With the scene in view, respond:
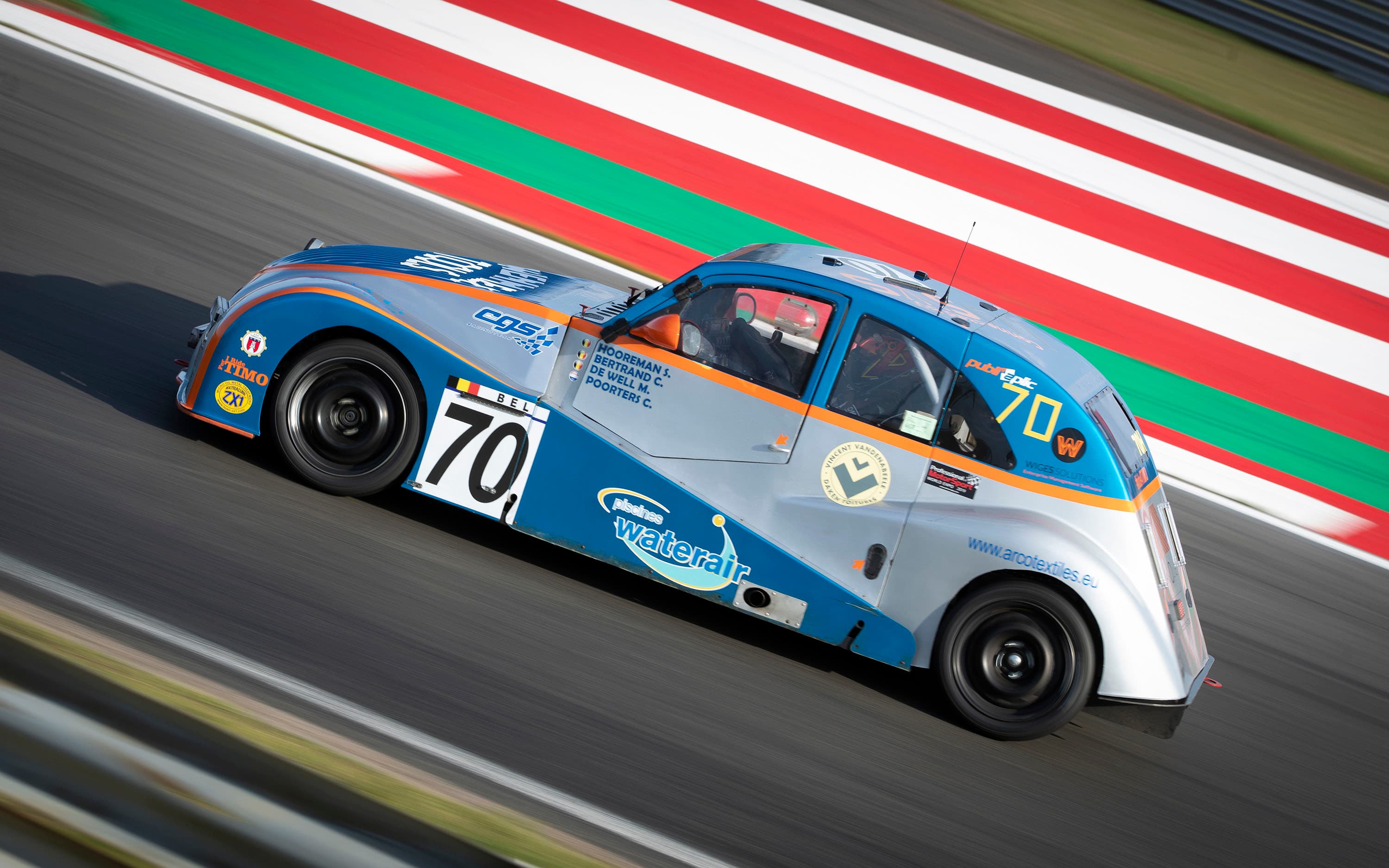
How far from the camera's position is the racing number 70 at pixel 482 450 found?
190 inches

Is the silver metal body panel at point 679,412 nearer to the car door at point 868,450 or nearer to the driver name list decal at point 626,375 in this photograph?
the driver name list decal at point 626,375

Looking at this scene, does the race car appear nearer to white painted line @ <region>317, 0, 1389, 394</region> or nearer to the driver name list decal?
the driver name list decal

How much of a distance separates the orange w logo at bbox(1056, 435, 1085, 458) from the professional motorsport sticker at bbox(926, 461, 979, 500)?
34 centimetres

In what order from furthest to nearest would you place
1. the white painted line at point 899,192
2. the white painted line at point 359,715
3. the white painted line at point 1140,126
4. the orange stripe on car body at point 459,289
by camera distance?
the white painted line at point 1140,126 < the white painted line at point 899,192 < the orange stripe on car body at point 459,289 < the white painted line at point 359,715

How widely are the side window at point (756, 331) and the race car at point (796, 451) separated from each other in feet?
0.03

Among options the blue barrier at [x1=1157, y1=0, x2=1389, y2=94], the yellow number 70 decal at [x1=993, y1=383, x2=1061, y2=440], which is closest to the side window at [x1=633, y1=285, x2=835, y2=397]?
the yellow number 70 decal at [x1=993, y1=383, x2=1061, y2=440]

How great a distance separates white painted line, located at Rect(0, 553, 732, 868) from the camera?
3604 millimetres

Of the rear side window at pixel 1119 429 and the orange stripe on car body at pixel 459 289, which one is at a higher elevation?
the rear side window at pixel 1119 429

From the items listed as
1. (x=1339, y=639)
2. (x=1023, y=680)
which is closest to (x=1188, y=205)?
(x=1339, y=639)

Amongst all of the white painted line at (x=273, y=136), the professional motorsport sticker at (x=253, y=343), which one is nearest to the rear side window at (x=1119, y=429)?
the white painted line at (x=273, y=136)

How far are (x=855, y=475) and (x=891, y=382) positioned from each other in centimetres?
41

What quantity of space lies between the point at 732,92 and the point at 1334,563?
7028 mm

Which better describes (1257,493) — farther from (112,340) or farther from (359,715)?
(112,340)

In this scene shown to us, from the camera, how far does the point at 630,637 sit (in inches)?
185
